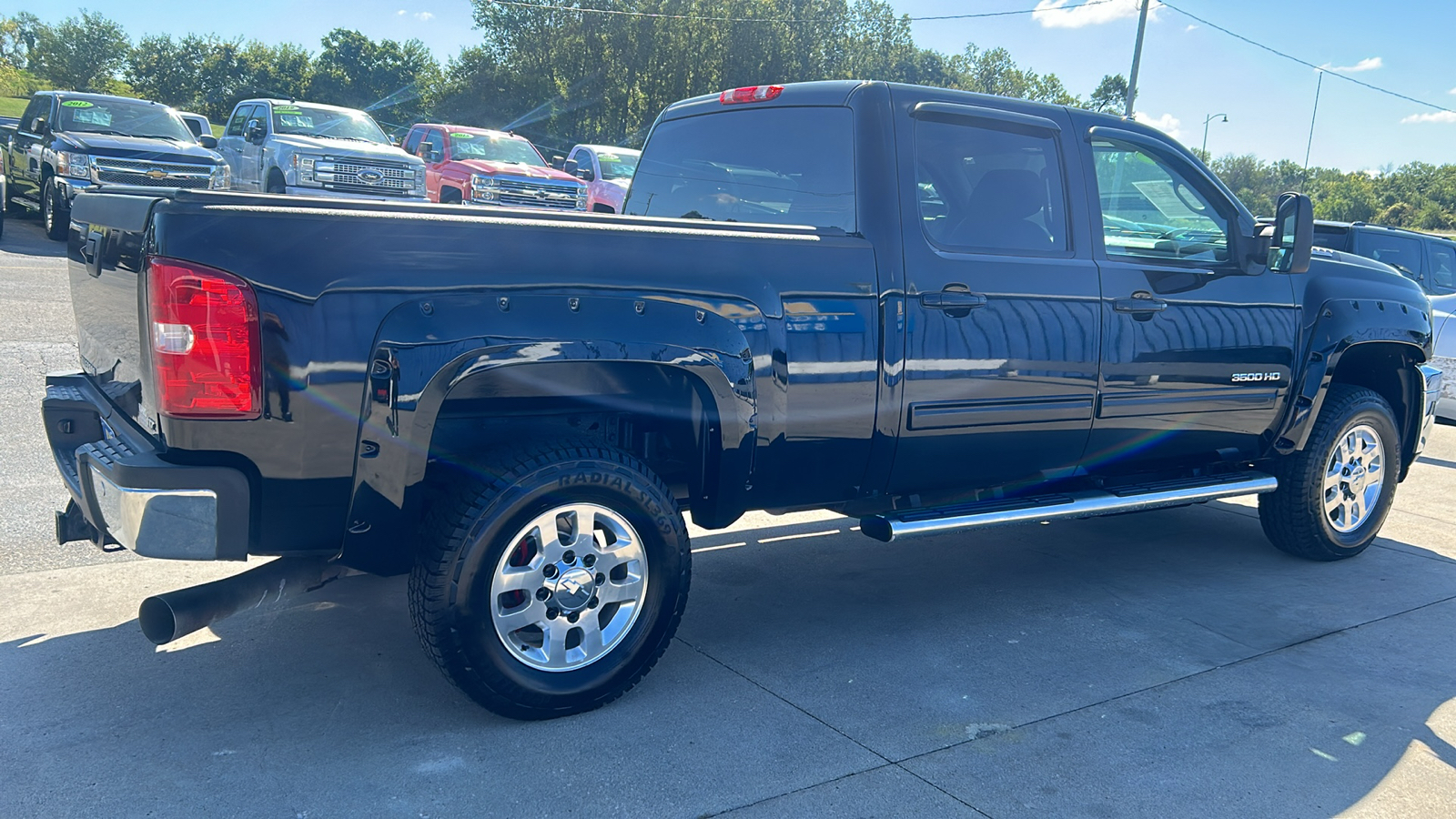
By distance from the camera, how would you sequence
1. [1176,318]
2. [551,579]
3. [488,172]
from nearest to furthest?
[551,579] → [1176,318] → [488,172]

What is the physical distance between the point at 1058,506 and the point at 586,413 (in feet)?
6.38

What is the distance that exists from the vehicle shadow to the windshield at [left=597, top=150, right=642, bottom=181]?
14.4 meters

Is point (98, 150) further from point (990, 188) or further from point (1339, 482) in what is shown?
point (1339, 482)

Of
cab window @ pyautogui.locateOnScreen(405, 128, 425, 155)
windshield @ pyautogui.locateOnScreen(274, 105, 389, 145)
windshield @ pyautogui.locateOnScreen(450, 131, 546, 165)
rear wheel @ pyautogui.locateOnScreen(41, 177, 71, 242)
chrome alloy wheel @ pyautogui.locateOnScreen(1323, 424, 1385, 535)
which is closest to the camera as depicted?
chrome alloy wheel @ pyautogui.locateOnScreen(1323, 424, 1385, 535)

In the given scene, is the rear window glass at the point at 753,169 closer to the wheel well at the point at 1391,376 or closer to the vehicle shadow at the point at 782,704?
the vehicle shadow at the point at 782,704

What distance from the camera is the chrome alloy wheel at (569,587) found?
3.30m

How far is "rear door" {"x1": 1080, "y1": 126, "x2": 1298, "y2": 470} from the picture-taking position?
4523 millimetres

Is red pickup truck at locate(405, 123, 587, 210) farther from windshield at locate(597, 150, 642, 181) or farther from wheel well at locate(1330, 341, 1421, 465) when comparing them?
wheel well at locate(1330, 341, 1421, 465)

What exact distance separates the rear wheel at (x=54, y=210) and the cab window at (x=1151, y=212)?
1325 cm

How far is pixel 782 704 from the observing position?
3584mm

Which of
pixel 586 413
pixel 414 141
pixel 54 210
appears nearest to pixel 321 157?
pixel 54 210

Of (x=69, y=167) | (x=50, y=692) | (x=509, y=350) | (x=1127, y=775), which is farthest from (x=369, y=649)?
(x=69, y=167)

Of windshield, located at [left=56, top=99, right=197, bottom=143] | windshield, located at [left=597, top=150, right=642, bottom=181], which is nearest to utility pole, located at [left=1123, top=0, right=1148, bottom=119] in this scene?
windshield, located at [left=597, top=150, right=642, bottom=181]

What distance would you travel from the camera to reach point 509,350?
3.09 m
